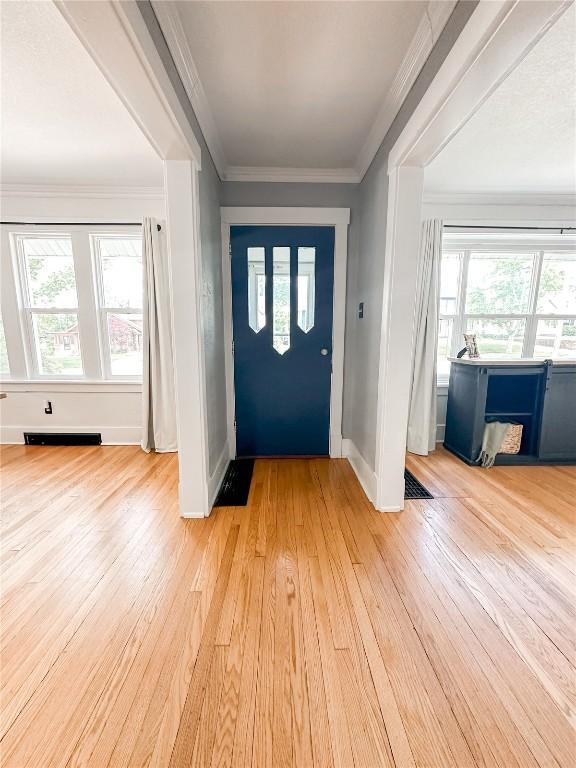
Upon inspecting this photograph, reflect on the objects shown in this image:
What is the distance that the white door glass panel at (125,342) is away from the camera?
3.27 meters

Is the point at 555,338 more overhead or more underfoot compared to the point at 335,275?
more underfoot

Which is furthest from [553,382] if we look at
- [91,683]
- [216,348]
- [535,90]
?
[91,683]

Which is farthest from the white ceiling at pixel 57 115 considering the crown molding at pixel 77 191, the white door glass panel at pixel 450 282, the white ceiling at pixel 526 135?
the white door glass panel at pixel 450 282

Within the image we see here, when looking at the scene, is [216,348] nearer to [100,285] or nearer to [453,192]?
[100,285]

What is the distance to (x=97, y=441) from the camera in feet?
11.0

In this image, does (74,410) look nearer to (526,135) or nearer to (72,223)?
(72,223)

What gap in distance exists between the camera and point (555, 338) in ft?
11.4

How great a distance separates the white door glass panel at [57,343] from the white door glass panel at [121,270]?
0.45 m

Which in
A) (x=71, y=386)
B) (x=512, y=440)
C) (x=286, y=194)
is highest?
(x=286, y=194)

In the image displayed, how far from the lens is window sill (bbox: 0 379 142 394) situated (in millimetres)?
3270

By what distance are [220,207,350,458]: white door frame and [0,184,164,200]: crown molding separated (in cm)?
97

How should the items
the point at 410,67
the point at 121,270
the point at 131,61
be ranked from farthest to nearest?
the point at 121,270 → the point at 410,67 → the point at 131,61

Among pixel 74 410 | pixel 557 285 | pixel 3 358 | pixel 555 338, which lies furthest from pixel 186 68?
pixel 555 338

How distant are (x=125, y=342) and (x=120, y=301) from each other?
1.35 ft
